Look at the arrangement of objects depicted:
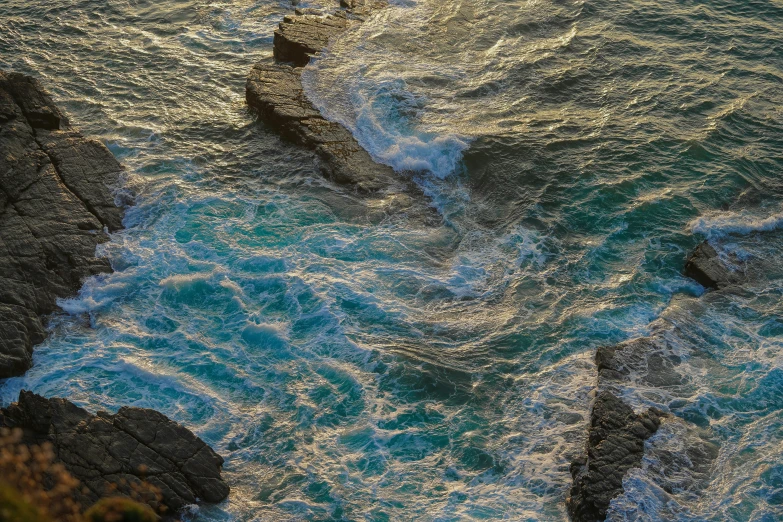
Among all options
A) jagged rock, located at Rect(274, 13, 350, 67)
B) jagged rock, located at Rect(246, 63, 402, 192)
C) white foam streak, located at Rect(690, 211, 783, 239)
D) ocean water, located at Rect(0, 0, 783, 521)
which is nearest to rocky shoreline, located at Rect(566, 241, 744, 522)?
ocean water, located at Rect(0, 0, 783, 521)

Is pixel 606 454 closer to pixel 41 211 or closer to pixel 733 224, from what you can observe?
pixel 733 224

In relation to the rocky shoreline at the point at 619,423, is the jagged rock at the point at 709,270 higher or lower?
higher

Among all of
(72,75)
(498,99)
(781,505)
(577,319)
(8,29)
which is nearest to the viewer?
(781,505)

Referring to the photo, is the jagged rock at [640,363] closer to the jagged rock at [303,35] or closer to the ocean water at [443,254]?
the ocean water at [443,254]

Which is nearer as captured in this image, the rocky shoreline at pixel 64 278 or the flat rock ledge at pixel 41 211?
the rocky shoreline at pixel 64 278

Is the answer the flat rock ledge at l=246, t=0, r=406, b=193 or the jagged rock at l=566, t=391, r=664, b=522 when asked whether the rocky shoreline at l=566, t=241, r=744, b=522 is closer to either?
the jagged rock at l=566, t=391, r=664, b=522

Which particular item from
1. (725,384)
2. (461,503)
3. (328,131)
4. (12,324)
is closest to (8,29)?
(328,131)

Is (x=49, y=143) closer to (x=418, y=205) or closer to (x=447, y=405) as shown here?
(x=418, y=205)

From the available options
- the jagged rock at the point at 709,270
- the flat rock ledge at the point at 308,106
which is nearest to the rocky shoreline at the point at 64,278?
the flat rock ledge at the point at 308,106
